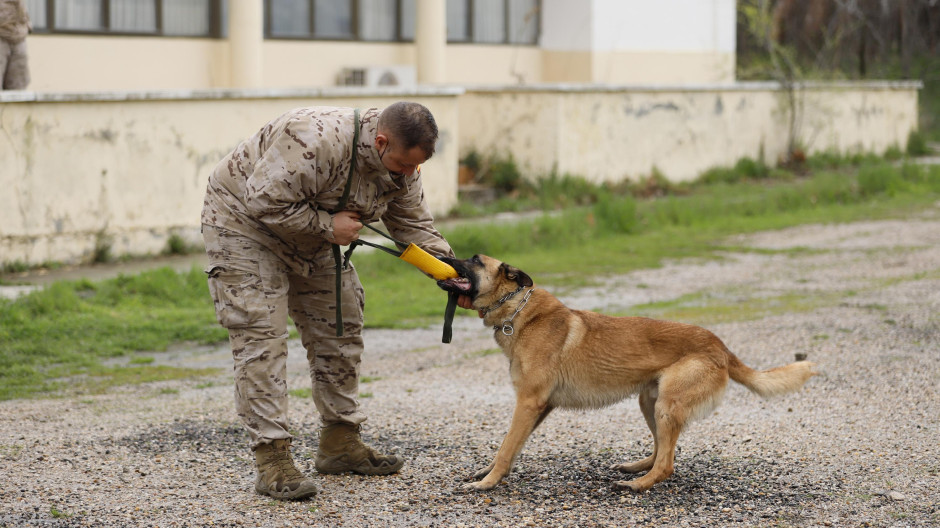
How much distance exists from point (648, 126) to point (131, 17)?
8.72 metres

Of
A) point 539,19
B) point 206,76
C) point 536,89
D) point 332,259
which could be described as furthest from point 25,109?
point 539,19

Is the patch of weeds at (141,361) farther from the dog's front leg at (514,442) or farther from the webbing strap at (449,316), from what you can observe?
the dog's front leg at (514,442)

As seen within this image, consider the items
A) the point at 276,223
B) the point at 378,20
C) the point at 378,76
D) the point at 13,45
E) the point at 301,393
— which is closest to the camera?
the point at 276,223

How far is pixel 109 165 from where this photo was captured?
11.8 metres

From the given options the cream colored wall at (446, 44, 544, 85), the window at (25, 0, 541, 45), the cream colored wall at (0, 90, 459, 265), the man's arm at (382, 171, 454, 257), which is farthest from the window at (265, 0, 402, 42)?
the man's arm at (382, 171, 454, 257)

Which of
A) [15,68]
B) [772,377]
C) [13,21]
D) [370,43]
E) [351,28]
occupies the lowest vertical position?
[772,377]

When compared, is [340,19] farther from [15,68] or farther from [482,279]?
[482,279]

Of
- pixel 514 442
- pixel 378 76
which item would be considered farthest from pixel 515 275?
pixel 378 76

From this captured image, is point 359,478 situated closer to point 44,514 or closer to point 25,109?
point 44,514

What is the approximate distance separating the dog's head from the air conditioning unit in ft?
43.2

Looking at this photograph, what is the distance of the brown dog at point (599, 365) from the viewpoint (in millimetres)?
5094

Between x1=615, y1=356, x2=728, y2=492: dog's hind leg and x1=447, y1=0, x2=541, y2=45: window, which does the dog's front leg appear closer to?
x1=615, y1=356, x2=728, y2=492: dog's hind leg

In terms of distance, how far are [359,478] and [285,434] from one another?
0.57 metres

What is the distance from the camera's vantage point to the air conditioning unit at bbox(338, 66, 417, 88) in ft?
59.4
